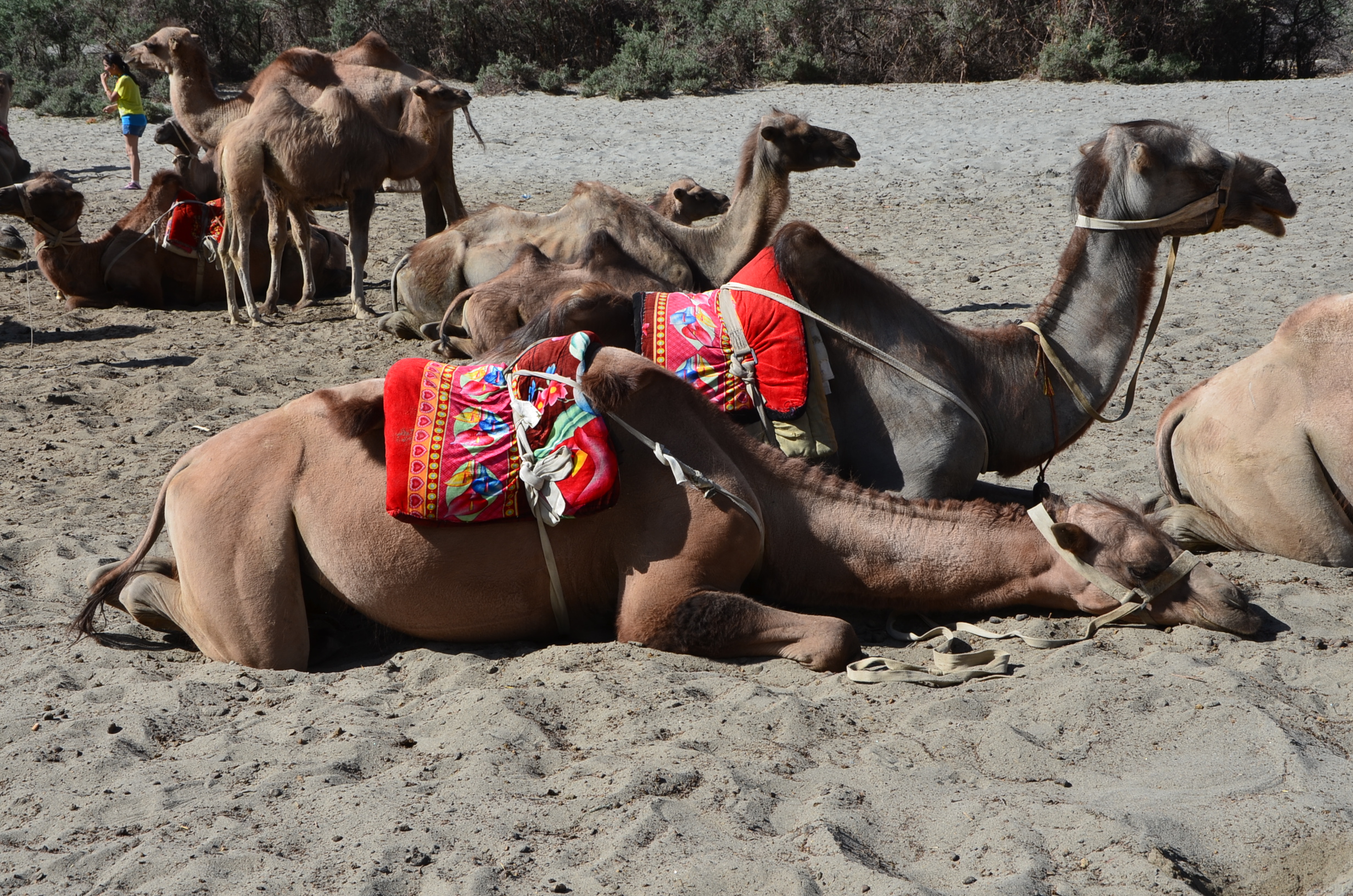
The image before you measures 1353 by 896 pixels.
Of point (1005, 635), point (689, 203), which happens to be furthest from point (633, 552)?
point (689, 203)

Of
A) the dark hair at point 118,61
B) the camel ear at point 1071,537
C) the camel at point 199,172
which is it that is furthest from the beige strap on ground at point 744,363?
the dark hair at point 118,61

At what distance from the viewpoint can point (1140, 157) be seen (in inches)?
199

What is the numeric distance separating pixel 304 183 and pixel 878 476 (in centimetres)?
774

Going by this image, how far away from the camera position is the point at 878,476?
503 cm

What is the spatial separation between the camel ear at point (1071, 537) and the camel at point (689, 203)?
692 cm

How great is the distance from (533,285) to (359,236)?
173 inches

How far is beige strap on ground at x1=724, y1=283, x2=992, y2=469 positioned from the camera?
4.97 meters

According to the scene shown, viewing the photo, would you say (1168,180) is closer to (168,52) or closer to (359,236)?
(359,236)

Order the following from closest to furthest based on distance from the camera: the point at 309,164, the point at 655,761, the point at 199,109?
1. the point at 655,761
2. the point at 309,164
3. the point at 199,109

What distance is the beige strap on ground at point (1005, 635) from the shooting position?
3.98 meters

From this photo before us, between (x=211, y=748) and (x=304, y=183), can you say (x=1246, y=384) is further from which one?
(x=304, y=183)

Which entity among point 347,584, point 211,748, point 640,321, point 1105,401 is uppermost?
point 640,321

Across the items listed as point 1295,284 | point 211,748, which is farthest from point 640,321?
point 1295,284

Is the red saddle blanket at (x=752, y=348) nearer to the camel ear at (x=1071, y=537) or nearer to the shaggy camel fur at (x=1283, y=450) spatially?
the camel ear at (x=1071, y=537)
